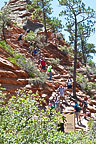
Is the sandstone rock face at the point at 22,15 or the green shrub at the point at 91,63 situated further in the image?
the green shrub at the point at 91,63

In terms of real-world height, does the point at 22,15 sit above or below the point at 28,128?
above

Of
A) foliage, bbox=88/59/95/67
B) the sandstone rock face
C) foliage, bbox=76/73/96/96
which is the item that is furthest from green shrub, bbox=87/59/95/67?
foliage, bbox=76/73/96/96

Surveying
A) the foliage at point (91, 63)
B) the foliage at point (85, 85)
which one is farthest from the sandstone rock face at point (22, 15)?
the foliage at point (85, 85)

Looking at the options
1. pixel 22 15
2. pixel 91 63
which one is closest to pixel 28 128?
pixel 91 63

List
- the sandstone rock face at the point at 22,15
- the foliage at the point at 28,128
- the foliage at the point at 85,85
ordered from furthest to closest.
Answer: the sandstone rock face at the point at 22,15
the foliage at the point at 85,85
the foliage at the point at 28,128

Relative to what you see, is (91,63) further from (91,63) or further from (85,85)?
(85,85)

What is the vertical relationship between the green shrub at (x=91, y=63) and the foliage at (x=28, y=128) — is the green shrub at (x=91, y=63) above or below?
above

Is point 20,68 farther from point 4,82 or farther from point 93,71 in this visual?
point 93,71

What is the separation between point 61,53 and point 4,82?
14.0m

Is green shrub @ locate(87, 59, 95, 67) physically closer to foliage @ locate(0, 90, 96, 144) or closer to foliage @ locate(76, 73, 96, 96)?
foliage @ locate(76, 73, 96, 96)

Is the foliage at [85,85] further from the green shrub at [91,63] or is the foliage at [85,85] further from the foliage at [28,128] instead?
the foliage at [28,128]

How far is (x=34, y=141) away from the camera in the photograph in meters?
4.86

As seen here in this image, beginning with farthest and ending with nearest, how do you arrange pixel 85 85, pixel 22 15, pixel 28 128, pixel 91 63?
pixel 22 15, pixel 91 63, pixel 85 85, pixel 28 128

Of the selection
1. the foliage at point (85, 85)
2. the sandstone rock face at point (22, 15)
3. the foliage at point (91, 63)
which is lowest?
the foliage at point (85, 85)
